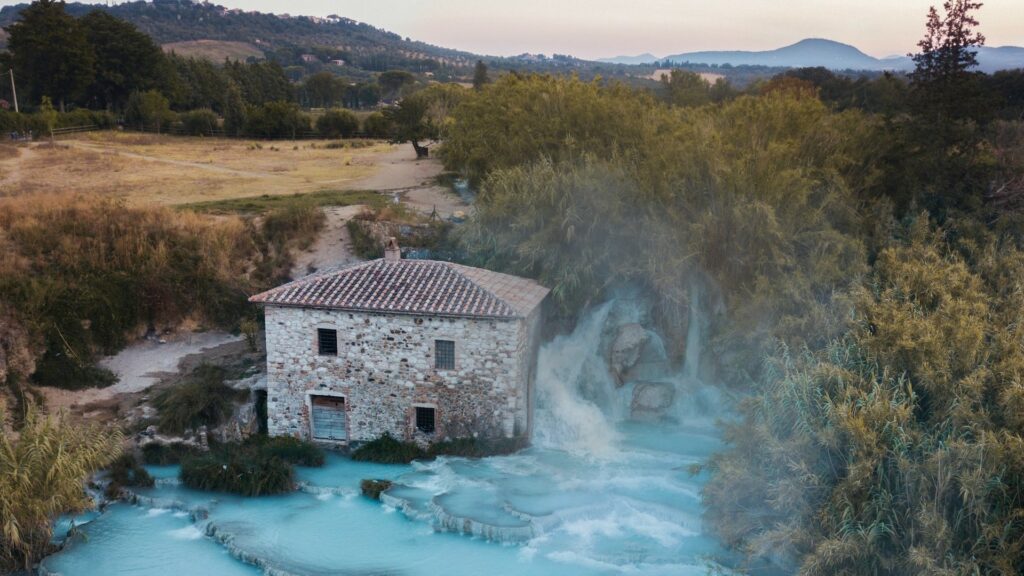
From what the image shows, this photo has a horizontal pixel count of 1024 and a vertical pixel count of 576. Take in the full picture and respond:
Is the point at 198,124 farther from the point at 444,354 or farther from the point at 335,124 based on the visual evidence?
the point at 444,354

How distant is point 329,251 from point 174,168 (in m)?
18.4

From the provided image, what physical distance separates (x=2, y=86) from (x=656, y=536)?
69439 millimetres

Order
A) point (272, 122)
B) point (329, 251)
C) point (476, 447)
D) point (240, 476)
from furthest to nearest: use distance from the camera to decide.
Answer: point (272, 122) → point (329, 251) → point (476, 447) → point (240, 476)

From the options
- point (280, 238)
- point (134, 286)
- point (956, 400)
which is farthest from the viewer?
point (280, 238)

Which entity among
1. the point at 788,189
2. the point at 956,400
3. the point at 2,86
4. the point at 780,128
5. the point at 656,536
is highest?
the point at 2,86

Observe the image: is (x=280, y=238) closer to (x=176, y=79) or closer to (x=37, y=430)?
(x=37, y=430)

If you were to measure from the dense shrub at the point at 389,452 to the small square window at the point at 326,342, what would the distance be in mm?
2585

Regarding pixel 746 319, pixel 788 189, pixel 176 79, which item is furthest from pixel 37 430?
pixel 176 79

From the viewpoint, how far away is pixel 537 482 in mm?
18328

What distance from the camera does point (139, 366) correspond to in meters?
23.5

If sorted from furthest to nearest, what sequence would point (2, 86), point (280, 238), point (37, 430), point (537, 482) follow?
point (2, 86), point (280, 238), point (537, 482), point (37, 430)

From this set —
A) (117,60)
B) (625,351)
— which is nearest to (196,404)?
(625,351)

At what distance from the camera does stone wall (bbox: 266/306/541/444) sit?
758 inches

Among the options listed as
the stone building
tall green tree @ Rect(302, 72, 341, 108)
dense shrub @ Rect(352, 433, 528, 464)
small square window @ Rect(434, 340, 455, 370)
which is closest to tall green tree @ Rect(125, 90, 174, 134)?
tall green tree @ Rect(302, 72, 341, 108)
